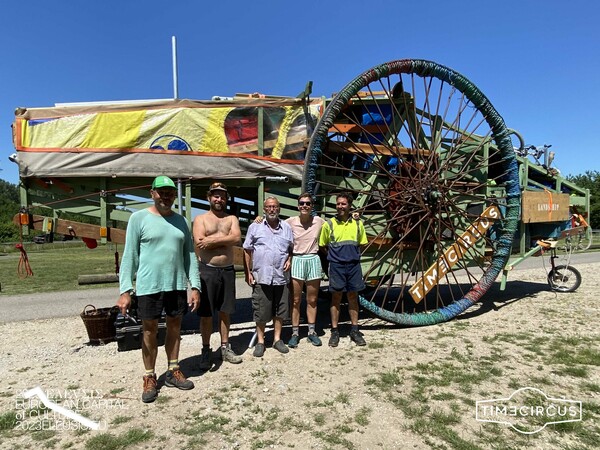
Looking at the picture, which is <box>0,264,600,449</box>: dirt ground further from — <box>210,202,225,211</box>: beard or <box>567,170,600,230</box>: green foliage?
<box>567,170,600,230</box>: green foliage

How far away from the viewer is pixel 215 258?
163 inches

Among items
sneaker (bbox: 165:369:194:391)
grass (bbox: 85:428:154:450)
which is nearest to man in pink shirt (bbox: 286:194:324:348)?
sneaker (bbox: 165:369:194:391)

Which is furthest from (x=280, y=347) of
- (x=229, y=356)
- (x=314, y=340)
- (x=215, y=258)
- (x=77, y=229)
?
(x=77, y=229)

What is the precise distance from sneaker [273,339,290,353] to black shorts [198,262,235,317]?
78cm

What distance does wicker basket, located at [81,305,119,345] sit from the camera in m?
4.99

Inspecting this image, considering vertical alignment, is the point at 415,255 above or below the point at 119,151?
below

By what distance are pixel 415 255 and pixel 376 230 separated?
0.82m

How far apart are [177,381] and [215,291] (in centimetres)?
98

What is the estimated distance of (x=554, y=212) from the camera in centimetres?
718

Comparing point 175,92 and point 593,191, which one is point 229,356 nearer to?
point 175,92

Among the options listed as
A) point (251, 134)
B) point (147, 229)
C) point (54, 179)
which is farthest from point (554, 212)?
point (54, 179)

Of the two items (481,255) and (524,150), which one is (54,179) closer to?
(481,255)

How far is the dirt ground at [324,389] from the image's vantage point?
279cm

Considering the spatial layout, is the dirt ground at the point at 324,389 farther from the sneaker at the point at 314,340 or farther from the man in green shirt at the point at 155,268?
the man in green shirt at the point at 155,268
